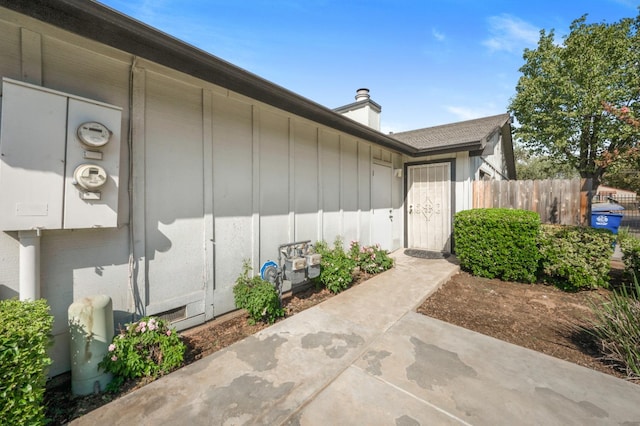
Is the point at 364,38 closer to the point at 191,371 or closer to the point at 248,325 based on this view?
the point at 248,325

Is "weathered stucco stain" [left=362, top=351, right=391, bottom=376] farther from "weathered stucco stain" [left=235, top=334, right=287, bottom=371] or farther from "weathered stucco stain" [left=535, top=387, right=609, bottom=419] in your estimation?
"weathered stucco stain" [left=535, top=387, right=609, bottom=419]

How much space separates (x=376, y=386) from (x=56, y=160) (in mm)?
3175

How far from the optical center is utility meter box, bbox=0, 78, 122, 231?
6.19 ft

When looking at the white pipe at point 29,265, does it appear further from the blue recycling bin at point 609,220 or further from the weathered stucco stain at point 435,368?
the blue recycling bin at point 609,220

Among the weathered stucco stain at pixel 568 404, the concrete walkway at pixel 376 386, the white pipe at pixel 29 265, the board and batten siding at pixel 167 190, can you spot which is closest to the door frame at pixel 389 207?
the board and batten siding at pixel 167 190

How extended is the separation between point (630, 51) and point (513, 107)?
5221 millimetres

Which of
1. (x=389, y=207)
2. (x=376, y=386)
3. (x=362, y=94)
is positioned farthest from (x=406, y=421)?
(x=362, y=94)

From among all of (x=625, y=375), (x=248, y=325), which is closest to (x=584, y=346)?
(x=625, y=375)

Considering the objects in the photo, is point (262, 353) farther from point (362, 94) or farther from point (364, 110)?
point (362, 94)

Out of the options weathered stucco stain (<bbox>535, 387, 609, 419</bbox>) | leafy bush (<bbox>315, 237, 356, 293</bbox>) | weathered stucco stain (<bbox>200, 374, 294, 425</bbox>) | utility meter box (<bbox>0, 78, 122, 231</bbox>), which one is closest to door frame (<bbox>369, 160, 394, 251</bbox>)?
leafy bush (<bbox>315, 237, 356, 293</bbox>)

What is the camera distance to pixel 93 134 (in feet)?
7.18

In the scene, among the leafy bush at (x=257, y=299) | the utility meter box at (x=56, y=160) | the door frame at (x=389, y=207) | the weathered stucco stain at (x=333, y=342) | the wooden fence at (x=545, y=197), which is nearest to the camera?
the utility meter box at (x=56, y=160)

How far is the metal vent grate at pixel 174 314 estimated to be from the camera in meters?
2.88

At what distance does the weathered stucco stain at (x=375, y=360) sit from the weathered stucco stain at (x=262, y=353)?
2.85ft
